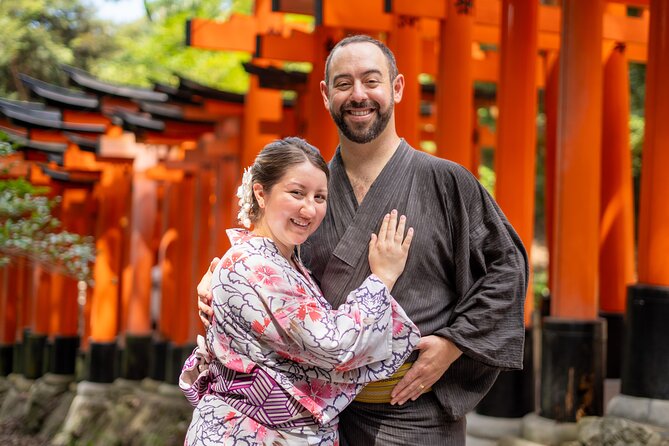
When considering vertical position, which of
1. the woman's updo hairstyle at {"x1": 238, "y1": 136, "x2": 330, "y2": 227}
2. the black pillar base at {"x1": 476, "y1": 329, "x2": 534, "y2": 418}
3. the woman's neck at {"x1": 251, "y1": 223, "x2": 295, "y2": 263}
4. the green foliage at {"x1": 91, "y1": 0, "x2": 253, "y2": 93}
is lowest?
the black pillar base at {"x1": 476, "y1": 329, "x2": 534, "y2": 418}

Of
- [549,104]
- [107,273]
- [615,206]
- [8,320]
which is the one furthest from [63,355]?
[615,206]

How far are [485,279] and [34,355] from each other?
19.1 meters

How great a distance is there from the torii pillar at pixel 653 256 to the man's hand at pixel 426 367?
4.30m

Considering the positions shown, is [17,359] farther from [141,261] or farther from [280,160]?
[280,160]

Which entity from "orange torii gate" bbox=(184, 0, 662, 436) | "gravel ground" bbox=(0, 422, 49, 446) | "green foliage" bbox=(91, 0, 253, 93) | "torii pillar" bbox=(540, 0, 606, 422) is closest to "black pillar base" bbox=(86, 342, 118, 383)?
"gravel ground" bbox=(0, 422, 49, 446)

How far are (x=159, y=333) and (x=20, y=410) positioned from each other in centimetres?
377

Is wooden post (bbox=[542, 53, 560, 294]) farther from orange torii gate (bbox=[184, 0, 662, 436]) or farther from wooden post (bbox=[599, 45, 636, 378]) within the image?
wooden post (bbox=[599, 45, 636, 378])

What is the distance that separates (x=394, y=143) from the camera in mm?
3449

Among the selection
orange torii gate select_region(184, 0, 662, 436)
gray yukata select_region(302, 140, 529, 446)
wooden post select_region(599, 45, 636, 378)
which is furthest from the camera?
wooden post select_region(599, 45, 636, 378)

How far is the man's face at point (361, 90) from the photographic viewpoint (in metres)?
3.24

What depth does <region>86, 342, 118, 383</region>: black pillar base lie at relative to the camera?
17.6 meters

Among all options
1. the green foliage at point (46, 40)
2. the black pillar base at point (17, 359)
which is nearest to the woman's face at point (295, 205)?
the green foliage at point (46, 40)

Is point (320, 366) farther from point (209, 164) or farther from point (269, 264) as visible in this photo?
point (209, 164)

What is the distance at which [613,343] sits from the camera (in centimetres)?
1084
